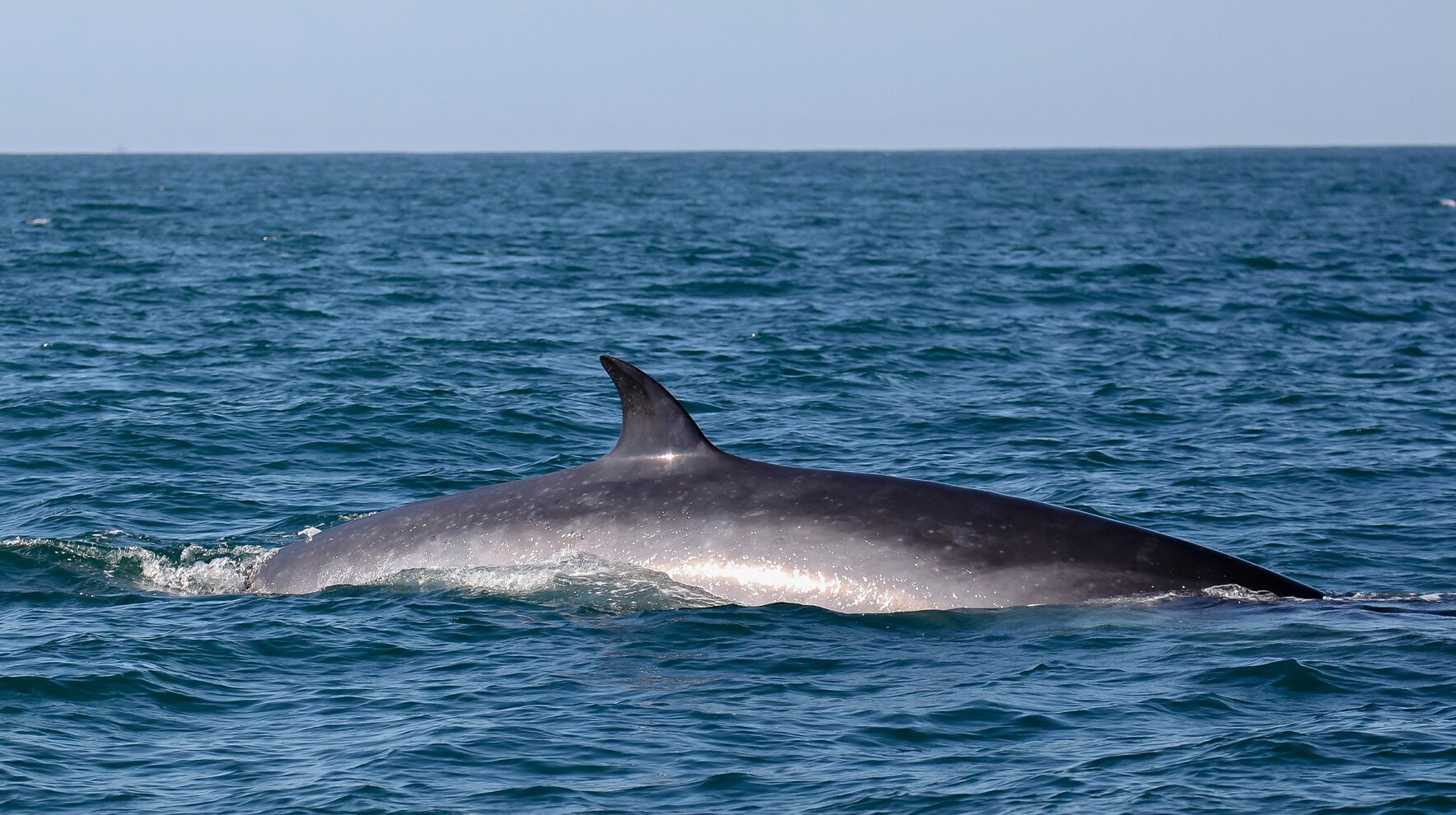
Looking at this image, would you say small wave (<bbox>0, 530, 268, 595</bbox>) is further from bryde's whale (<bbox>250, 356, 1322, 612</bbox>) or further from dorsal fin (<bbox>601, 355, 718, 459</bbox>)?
dorsal fin (<bbox>601, 355, 718, 459</bbox>)

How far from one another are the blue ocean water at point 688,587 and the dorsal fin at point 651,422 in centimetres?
104

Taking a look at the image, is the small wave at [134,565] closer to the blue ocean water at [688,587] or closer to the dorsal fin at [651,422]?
the blue ocean water at [688,587]

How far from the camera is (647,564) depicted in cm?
1302

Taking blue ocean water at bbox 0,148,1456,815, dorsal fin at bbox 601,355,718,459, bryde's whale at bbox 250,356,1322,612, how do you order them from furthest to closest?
dorsal fin at bbox 601,355,718,459 < bryde's whale at bbox 250,356,1322,612 < blue ocean water at bbox 0,148,1456,815

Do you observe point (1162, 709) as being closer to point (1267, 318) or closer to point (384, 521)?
point (384, 521)

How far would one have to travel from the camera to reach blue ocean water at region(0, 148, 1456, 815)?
997 centimetres

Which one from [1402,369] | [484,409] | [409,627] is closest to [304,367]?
[484,409]

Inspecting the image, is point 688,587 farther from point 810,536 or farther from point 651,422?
point 651,422

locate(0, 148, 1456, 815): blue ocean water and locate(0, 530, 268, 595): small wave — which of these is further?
locate(0, 530, 268, 595): small wave

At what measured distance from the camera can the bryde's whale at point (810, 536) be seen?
12672 mm

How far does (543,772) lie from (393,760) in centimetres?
91

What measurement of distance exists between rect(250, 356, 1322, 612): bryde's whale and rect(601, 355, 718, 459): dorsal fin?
0.5 inches

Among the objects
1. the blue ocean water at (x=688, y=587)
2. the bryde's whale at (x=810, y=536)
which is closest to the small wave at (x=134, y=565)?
the blue ocean water at (x=688, y=587)

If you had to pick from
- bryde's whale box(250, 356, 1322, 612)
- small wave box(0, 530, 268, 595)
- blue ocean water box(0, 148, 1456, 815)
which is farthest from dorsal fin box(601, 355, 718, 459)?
small wave box(0, 530, 268, 595)
